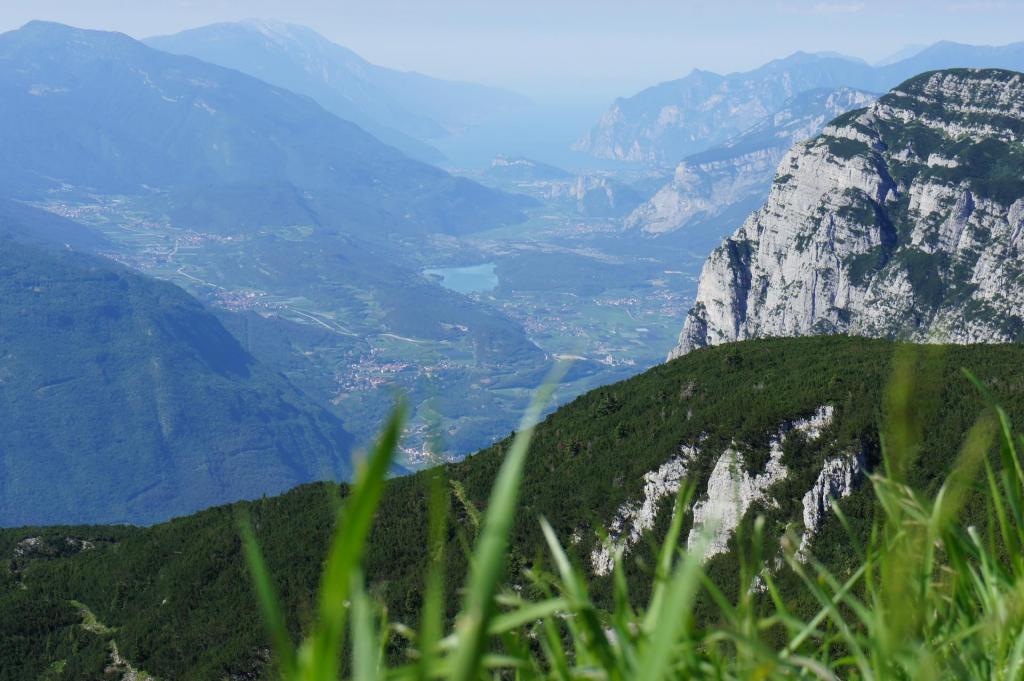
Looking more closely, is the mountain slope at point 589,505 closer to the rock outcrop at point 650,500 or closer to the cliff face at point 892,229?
the rock outcrop at point 650,500

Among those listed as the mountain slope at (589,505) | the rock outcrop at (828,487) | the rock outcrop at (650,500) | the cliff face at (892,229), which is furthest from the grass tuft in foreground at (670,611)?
the cliff face at (892,229)

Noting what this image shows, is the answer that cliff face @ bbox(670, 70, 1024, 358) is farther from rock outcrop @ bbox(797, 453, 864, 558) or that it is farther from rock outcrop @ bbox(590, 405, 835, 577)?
rock outcrop @ bbox(797, 453, 864, 558)

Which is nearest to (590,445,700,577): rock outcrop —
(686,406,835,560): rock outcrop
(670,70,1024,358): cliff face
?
(686,406,835,560): rock outcrop

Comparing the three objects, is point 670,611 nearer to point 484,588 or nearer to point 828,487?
point 484,588

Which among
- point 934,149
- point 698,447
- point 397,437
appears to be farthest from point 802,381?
point 934,149

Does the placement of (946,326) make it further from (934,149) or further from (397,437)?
(934,149)

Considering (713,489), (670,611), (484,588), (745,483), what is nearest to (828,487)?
(745,483)
